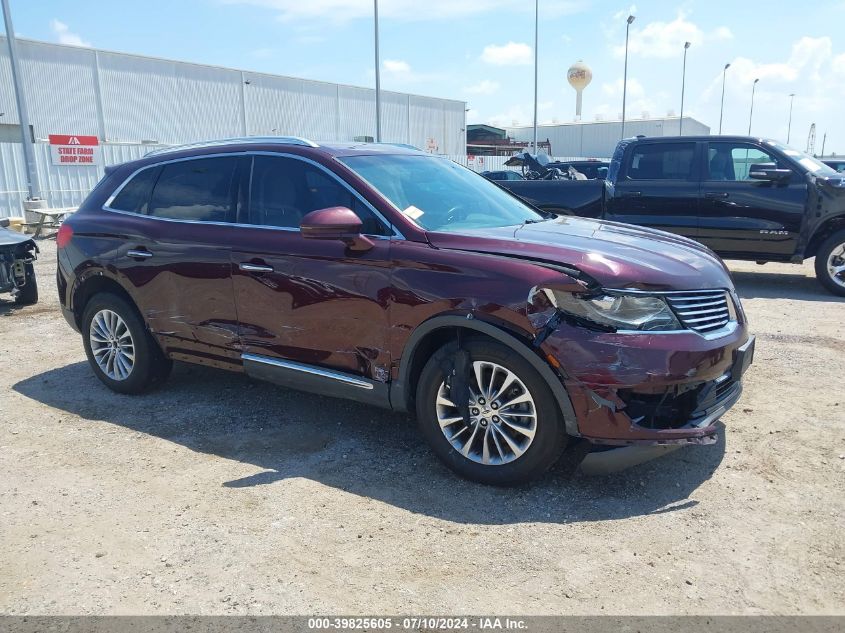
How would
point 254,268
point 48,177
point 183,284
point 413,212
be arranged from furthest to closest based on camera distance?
point 48,177, point 183,284, point 254,268, point 413,212

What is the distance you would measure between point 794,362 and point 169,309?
16.7 ft

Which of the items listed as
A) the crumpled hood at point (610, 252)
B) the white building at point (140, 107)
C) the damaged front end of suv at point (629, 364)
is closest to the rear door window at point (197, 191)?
the crumpled hood at point (610, 252)

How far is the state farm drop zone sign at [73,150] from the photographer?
20.2 meters

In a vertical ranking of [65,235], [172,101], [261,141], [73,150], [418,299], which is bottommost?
[418,299]

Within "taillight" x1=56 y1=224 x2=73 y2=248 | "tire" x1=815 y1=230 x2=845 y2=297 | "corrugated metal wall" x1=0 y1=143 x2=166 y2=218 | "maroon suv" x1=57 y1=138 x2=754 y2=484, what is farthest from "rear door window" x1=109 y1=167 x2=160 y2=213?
"corrugated metal wall" x1=0 y1=143 x2=166 y2=218

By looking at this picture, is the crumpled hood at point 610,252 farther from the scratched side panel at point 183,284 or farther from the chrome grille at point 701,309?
the scratched side panel at point 183,284

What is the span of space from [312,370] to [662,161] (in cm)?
713

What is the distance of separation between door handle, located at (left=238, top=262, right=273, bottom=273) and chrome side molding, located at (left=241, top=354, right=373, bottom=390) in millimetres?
566

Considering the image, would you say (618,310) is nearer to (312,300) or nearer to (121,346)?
(312,300)

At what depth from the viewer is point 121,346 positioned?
204 inches

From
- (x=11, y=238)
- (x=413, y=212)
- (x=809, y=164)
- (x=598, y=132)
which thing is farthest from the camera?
(x=598, y=132)

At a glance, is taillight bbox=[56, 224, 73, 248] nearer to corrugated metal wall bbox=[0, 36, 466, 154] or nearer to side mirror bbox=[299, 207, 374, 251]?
side mirror bbox=[299, 207, 374, 251]

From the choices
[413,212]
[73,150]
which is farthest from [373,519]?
[73,150]

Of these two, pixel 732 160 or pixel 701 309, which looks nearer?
pixel 701 309
